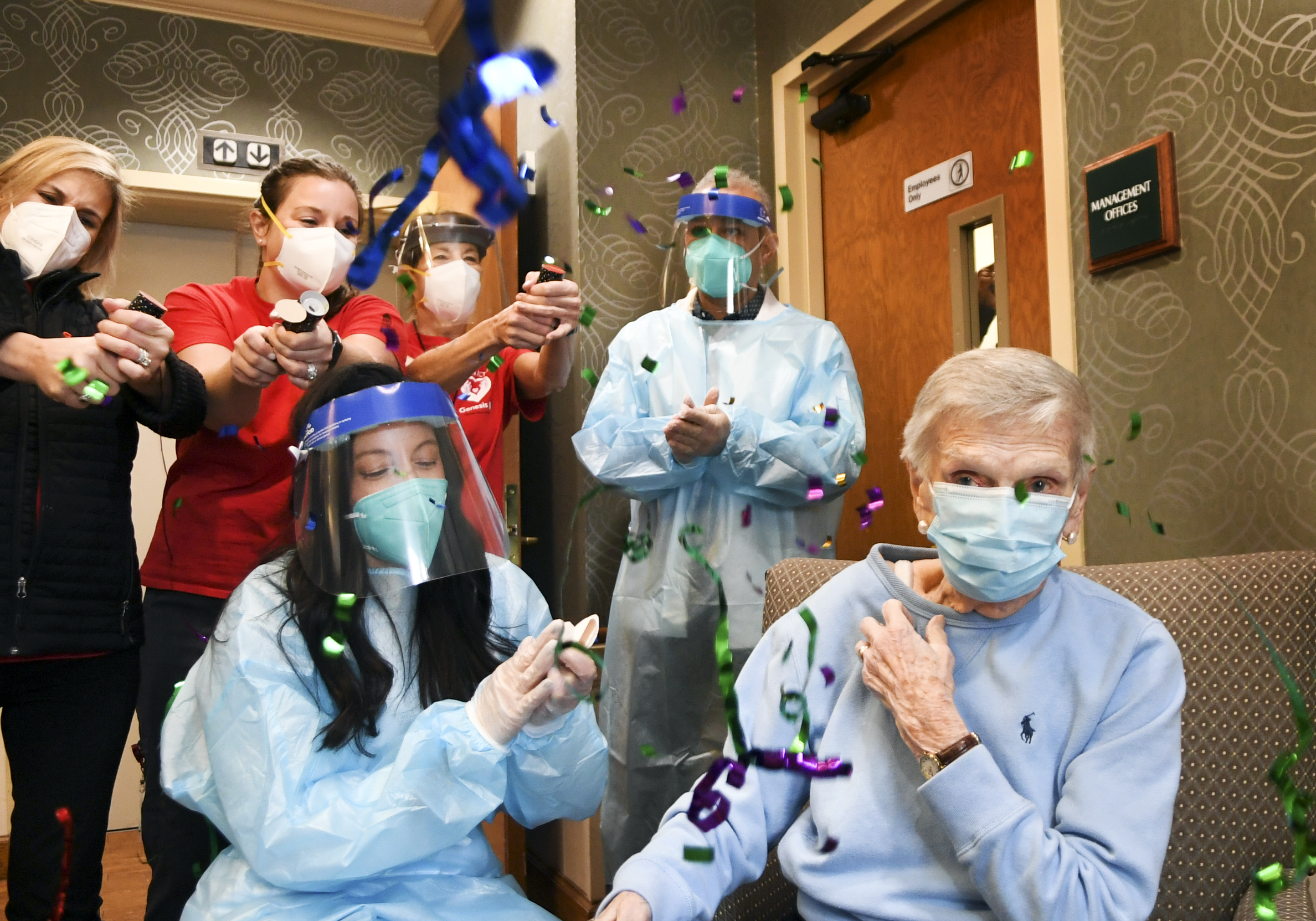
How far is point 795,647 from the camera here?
4.41 feet

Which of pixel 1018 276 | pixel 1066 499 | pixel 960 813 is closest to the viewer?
pixel 960 813

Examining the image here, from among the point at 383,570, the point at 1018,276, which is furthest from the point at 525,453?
the point at 383,570

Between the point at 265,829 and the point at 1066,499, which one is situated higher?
the point at 1066,499

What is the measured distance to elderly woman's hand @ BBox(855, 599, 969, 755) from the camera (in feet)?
3.71

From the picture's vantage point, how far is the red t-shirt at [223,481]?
1.76 metres

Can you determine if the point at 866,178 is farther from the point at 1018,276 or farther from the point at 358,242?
the point at 358,242

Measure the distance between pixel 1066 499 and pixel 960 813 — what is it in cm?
38

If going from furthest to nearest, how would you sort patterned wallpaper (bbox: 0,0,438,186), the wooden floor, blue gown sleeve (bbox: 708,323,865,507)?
1. patterned wallpaper (bbox: 0,0,438,186)
2. the wooden floor
3. blue gown sleeve (bbox: 708,323,865,507)

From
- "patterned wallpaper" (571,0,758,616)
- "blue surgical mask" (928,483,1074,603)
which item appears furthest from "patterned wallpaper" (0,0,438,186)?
"blue surgical mask" (928,483,1074,603)

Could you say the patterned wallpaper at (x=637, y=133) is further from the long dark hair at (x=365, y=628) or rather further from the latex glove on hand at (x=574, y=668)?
the latex glove on hand at (x=574, y=668)

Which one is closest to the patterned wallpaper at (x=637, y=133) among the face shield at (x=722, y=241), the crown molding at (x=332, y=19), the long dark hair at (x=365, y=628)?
the face shield at (x=722, y=241)

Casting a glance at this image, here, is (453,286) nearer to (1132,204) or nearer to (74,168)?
(74,168)

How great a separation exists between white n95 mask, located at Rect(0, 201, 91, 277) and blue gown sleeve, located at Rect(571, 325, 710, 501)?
3.57ft

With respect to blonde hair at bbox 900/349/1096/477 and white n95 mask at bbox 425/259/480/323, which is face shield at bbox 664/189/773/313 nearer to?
white n95 mask at bbox 425/259/480/323
